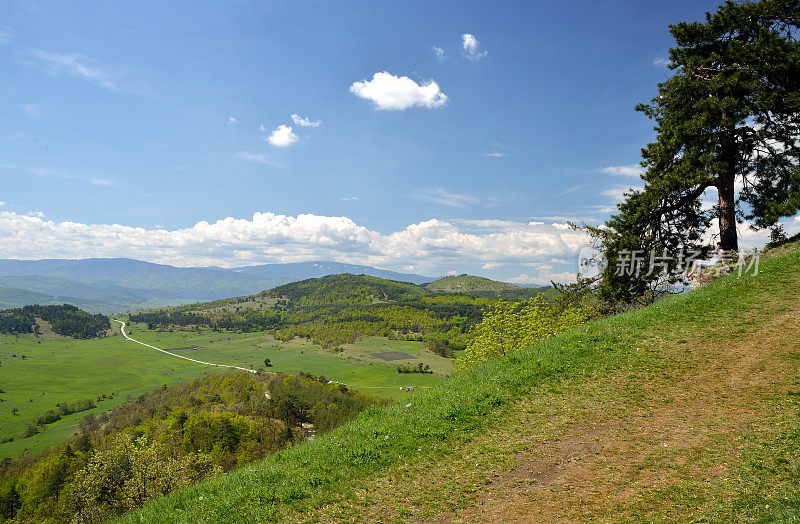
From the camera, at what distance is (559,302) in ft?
93.0

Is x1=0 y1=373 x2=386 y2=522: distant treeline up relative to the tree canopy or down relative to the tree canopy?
down

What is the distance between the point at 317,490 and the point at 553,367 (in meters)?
9.84

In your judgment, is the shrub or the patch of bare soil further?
the shrub

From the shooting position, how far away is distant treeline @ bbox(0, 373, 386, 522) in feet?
139

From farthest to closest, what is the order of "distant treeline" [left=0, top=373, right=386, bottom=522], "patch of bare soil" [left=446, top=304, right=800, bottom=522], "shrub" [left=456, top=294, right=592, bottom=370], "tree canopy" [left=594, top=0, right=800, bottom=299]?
1. "distant treeline" [left=0, top=373, right=386, bottom=522]
2. "shrub" [left=456, top=294, right=592, bottom=370]
3. "tree canopy" [left=594, top=0, right=800, bottom=299]
4. "patch of bare soil" [left=446, top=304, right=800, bottom=522]

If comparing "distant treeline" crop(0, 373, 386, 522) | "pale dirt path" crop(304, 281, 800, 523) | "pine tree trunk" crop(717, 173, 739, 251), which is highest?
"pine tree trunk" crop(717, 173, 739, 251)

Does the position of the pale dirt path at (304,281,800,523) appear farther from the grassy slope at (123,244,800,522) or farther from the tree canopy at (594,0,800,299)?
the tree canopy at (594,0,800,299)

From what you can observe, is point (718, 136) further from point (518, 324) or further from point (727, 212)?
point (518, 324)

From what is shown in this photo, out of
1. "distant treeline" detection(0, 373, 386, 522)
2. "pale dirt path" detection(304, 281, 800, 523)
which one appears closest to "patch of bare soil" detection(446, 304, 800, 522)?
"pale dirt path" detection(304, 281, 800, 523)

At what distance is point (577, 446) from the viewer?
10.7 metres

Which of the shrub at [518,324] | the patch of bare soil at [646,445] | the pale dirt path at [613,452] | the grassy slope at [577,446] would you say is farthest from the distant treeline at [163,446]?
the shrub at [518,324]

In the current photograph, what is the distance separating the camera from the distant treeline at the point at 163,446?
42.3 meters

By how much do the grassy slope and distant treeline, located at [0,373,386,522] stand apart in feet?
13.5

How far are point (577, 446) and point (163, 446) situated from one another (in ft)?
277
